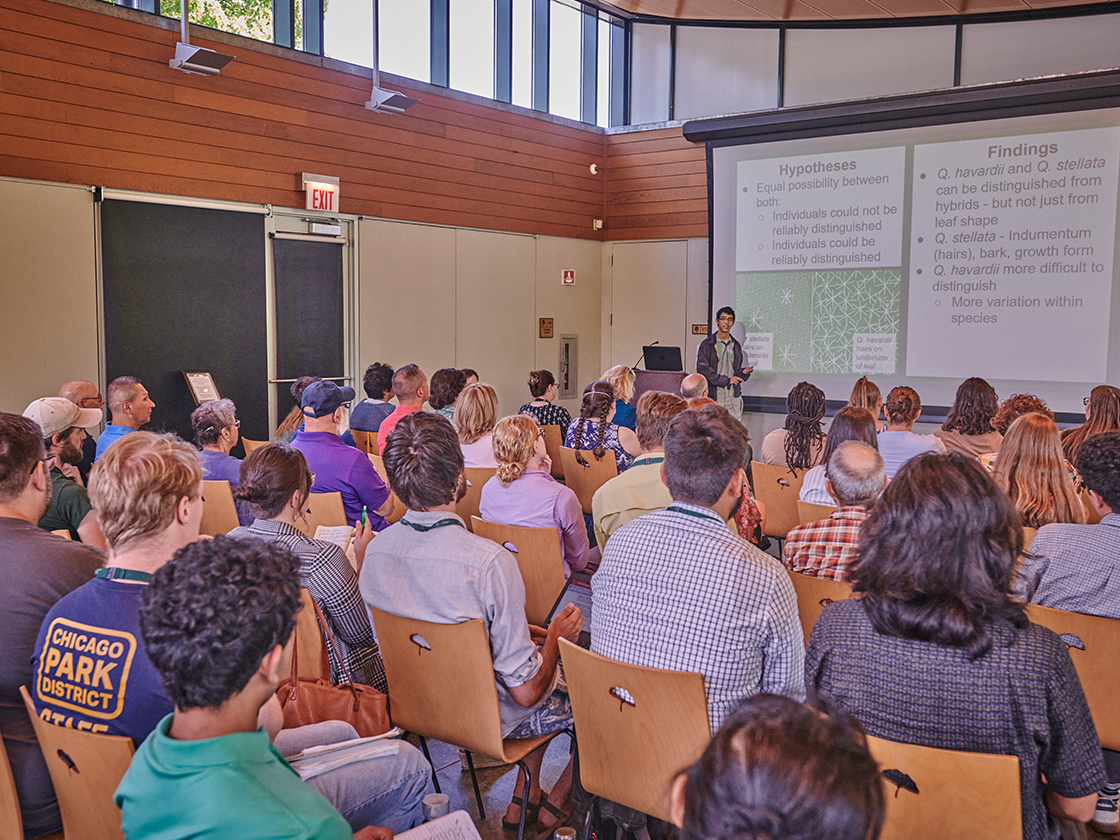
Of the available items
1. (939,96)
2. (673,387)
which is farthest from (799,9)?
(673,387)

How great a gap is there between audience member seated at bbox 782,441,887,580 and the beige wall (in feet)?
17.9

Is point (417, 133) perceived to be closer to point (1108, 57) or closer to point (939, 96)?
point (939, 96)

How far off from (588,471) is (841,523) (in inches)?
91.2

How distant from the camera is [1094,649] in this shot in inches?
97.5

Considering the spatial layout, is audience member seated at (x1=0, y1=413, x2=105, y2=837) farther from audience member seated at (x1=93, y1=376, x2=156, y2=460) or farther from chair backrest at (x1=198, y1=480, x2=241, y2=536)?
audience member seated at (x1=93, y1=376, x2=156, y2=460)

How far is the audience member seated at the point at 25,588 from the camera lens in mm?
2016

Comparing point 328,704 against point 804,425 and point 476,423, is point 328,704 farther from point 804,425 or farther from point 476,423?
point 804,425

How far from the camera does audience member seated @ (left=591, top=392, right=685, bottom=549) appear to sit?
135 inches

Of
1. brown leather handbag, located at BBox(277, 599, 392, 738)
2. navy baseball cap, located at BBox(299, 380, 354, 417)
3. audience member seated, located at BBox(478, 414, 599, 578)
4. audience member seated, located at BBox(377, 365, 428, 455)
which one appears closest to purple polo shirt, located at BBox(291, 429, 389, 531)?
navy baseball cap, located at BBox(299, 380, 354, 417)

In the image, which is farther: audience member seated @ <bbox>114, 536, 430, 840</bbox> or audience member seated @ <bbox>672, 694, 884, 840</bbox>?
audience member seated @ <bbox>114, 536, 430, 840</bbox>

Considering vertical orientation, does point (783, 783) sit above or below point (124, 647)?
above

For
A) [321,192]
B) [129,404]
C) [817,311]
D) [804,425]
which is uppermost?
[321,192]

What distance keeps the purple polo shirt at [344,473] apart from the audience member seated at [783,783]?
3.26 meters

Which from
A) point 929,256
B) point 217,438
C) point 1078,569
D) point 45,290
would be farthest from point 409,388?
point 929,256
